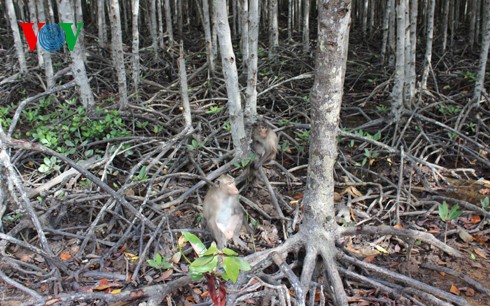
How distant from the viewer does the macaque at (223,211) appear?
243 cm

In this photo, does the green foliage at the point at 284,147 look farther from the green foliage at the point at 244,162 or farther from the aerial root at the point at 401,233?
the aerial root at the point at 401,233

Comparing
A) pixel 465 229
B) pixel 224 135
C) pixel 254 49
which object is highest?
pixel 254 49

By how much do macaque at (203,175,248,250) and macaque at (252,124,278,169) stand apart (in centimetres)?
68

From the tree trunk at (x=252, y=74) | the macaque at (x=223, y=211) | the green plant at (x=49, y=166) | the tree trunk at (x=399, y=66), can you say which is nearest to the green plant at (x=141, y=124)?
the green plant at (x=49, y=166)

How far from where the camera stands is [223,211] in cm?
243

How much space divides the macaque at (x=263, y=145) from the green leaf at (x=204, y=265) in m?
1.63

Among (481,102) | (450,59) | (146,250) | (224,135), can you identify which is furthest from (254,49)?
(450,59)

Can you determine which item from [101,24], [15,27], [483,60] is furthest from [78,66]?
[483,60]

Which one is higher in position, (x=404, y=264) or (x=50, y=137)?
(x=50, y=137)

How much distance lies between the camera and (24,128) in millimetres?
4504

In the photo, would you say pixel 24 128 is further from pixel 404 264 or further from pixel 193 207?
pixel 404 264

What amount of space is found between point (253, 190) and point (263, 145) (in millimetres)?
350

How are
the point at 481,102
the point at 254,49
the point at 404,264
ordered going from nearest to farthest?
the point at 404,264 < the point at 254,49 < the point at 481,102

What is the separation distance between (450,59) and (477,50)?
82cm
